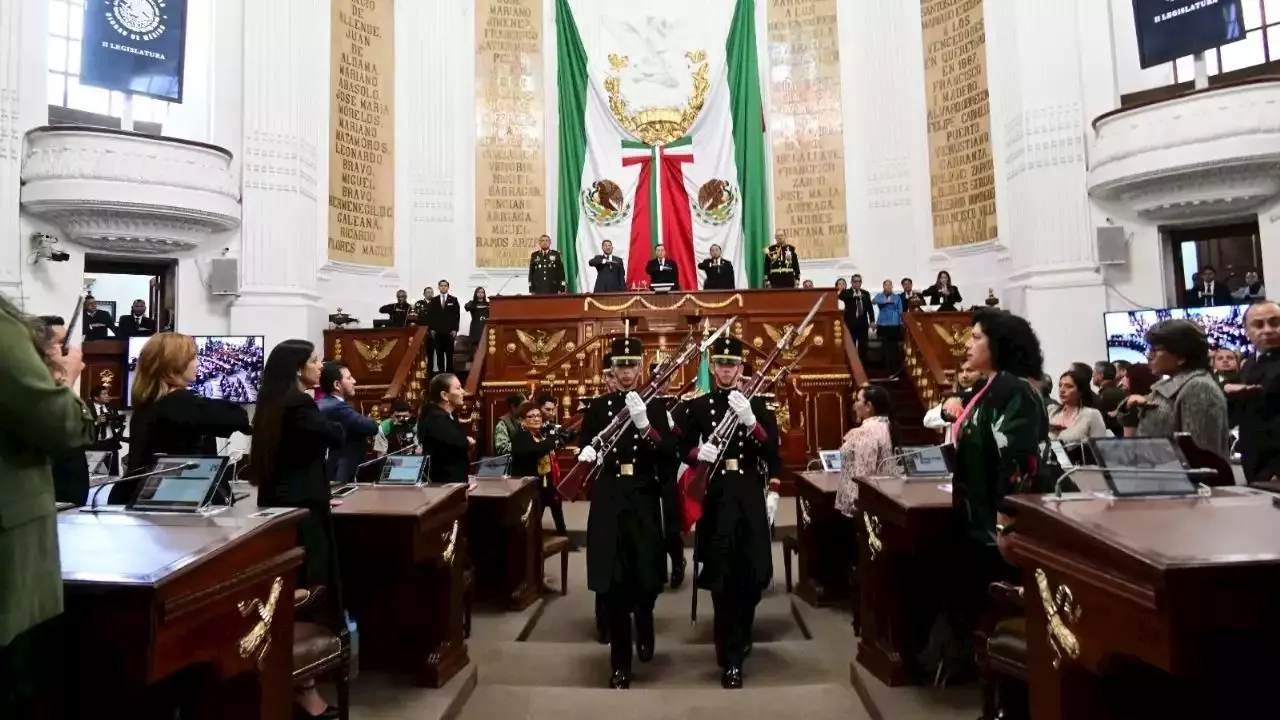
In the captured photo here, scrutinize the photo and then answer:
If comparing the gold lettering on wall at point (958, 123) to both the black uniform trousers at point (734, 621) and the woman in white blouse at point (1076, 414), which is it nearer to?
the woman in white blouse at point (1076, 414)

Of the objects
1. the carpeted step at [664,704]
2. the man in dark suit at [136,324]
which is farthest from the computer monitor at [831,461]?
the man in dark suit at [136,324]

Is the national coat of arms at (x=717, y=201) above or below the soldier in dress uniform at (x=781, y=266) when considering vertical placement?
above

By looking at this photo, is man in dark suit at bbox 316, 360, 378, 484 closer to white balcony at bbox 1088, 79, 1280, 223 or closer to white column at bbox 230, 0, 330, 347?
white column at bbox 230, 0, 330, 347

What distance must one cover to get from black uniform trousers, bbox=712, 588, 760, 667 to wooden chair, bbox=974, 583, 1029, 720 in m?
1.30

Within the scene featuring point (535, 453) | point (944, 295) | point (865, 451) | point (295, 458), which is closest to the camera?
point (295, 458)

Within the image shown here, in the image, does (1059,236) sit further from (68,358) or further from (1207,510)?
(68,358)

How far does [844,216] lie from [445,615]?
440 inches

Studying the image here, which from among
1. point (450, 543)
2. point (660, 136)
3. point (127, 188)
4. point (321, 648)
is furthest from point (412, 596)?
point (660, 136)

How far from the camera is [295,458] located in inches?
122

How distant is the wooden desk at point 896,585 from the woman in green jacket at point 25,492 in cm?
284

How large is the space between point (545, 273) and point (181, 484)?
8647 millimetres

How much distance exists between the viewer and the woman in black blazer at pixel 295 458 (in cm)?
304

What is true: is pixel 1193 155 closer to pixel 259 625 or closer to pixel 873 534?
pixel 873 534

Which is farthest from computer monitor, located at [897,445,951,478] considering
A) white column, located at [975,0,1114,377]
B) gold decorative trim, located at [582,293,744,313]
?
white column, located at [975,0,1114,377]
